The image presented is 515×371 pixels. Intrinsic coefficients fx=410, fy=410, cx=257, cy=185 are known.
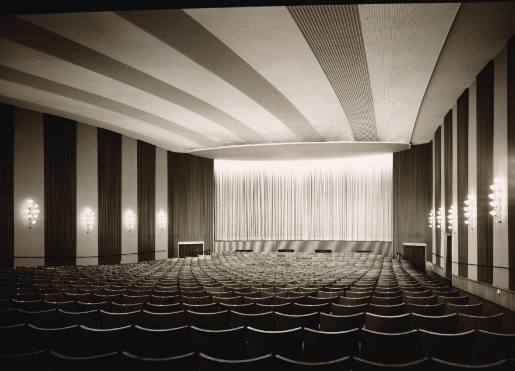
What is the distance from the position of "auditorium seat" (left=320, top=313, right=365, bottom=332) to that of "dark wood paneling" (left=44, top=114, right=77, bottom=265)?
49.2 feet

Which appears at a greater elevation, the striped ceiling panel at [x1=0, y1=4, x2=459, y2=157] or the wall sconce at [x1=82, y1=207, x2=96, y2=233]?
the striped ceiling panel at [x1=0, y1=4, x2=459, y2=157]

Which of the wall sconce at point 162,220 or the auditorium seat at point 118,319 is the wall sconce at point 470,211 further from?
the wall sconce at point 162,220

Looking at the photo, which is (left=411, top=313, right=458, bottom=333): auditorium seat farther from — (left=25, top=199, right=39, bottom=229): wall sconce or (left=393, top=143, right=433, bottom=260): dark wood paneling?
(left=393, top=143, right=433, bottom=260): dark wood paneling

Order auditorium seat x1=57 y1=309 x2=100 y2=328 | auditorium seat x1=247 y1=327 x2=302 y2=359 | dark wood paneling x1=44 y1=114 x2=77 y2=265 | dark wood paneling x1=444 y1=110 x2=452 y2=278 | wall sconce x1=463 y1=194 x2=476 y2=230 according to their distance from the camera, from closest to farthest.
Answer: auditorium seat x1=247 y1=327 x2=302 y2=359 → auditorium seat x1=57 y1=309 x2=100 y2=328 → wall sconce x1=463 y1=194 x2=476 y2=230 → dark wood paneling x1=444 y1=110 x2=452 y2=278 → dark wood paneling x1=44 y1=114 x2=77 y2=265

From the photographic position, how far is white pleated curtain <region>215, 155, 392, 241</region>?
2470 cm

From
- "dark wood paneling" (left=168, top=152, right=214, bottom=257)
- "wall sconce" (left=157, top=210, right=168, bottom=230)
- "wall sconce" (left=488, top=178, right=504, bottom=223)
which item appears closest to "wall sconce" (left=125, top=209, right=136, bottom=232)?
"wall sconce" (left=157, top=210, right=168, bottom=230)

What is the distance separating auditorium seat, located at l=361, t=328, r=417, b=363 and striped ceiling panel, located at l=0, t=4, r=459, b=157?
6585 millimetres

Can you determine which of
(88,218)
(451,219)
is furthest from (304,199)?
(88,218)

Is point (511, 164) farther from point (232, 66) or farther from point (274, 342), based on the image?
point (232, 66)

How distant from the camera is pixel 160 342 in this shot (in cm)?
396

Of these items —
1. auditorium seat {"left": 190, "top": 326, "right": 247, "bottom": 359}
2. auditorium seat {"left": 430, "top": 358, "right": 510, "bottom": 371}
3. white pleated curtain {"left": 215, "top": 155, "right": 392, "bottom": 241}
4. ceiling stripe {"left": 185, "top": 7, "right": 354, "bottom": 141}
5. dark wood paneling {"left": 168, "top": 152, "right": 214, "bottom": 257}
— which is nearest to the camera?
auditorium seat {"left": 430, "top": 358, "right": 510, "bottom": 371}

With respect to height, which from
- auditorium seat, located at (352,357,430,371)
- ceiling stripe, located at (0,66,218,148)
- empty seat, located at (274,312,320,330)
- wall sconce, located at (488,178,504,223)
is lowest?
empty seat, located at (274,312,320,330)

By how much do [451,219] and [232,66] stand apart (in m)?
9.19

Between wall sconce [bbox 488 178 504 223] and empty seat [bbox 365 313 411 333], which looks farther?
wall sconce [bbox 488 178 504 223]
